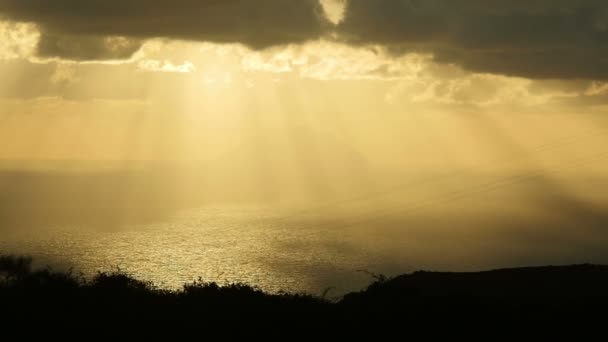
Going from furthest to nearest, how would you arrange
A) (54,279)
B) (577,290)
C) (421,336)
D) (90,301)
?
1. (577,290)
2. (54,279)
3. (90,301)
4. (421,336)

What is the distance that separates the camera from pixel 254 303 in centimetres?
2820

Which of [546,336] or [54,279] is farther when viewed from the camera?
[54,279]

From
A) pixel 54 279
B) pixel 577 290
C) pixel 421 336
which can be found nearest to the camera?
pixel 421 336

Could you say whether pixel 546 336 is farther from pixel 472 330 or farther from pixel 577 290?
pixel 577 290

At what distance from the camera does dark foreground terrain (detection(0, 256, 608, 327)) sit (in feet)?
86.7

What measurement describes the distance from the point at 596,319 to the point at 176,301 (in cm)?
1713

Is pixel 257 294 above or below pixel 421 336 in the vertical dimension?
above

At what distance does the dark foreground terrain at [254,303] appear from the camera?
26.4 m

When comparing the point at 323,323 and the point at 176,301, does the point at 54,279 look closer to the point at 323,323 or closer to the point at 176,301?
the point at 176,301

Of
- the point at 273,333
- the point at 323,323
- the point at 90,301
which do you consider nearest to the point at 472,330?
the point at 323,323

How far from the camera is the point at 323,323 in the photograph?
86.4ft

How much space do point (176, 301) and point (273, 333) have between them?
5.83 meters

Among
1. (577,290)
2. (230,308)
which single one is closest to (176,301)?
(230,308)

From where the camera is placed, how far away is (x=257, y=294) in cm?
2972
